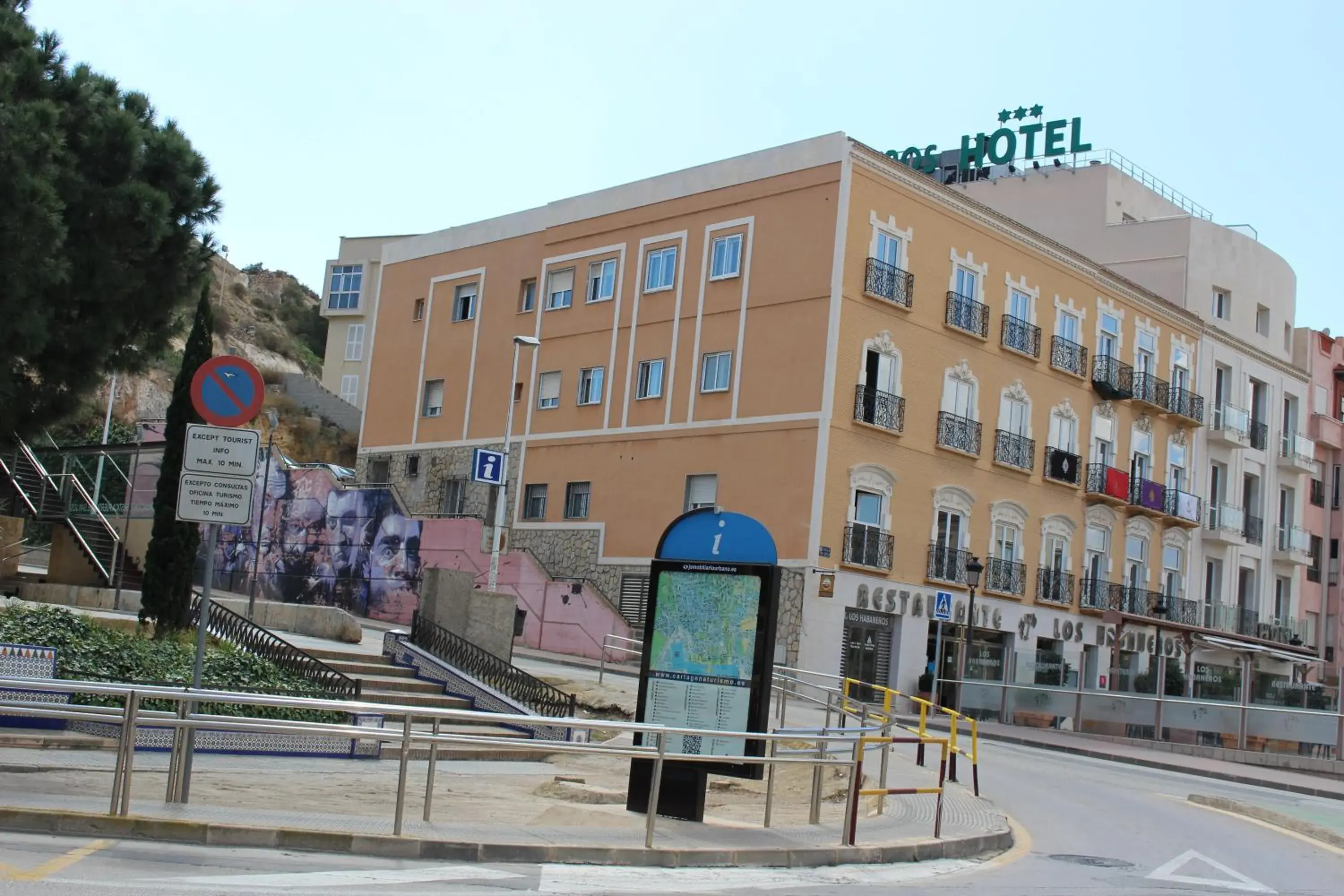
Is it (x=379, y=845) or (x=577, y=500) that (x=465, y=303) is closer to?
(x=577, y=500)

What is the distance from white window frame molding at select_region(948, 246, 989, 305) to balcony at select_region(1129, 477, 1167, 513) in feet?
32.5

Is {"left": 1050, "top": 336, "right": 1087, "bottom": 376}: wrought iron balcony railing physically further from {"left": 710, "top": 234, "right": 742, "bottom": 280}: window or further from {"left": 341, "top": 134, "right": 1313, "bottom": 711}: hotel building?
{"left": 710, "top": 234, "right": 742, "bottom": 280}: window

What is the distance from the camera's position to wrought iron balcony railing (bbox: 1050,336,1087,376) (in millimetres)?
46062

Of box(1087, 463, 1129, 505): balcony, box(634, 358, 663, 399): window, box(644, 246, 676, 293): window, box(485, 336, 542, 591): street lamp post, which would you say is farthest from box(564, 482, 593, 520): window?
box(1087, 463, 1129, 505): balcony

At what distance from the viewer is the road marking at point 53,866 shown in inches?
315

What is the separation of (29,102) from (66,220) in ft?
4.92

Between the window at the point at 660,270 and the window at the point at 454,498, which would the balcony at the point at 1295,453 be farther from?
the window at the point at 454,498

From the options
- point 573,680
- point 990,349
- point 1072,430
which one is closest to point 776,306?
point 990,349

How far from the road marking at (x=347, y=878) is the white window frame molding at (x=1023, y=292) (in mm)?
37201

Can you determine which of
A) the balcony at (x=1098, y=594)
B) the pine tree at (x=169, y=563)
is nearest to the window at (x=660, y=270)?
the balcony at (x=1098, y=594)

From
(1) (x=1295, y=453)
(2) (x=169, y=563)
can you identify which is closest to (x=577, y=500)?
(2) (x=169, y=563)

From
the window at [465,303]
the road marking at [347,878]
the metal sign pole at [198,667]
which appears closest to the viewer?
the road marking at [347,878]

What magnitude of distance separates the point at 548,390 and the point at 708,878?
37.3 m

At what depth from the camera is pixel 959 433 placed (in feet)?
139
